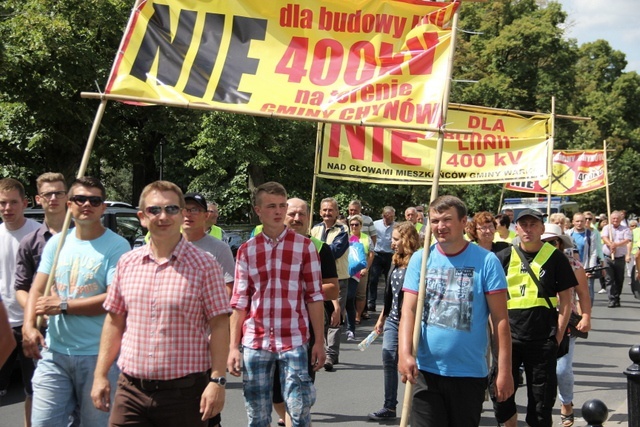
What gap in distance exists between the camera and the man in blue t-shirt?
477 cm

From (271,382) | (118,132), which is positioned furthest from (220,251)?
(118,132)

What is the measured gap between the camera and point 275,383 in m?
5.68

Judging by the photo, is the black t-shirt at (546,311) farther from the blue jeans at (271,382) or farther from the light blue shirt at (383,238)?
the light blue shirt at (383,238)

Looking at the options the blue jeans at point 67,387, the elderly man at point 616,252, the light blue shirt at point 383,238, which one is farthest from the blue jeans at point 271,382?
the elderly man at point 616,252

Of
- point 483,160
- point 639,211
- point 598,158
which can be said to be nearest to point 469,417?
point 483,160

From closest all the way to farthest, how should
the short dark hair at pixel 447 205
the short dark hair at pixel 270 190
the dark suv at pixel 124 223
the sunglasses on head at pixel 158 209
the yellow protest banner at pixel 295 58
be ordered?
the sunglasses on head at pixel 158 209 < the short dark hair at pixel 447 205 < the short dark hair at pixel 270 190 < the yellow protest banner at pixel 295 58 < the dark suv at pixel 124 223

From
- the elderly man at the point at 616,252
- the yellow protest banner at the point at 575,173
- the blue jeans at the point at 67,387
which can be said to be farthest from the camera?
the elderly man at the point at 616,252

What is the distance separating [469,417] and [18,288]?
9.76 feet

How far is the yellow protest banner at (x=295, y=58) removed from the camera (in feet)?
19.7

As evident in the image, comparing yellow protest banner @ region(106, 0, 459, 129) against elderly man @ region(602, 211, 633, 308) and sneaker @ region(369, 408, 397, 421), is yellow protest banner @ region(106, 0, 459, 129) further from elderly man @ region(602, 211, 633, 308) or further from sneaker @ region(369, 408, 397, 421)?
elderly man @ region(602, 211, 633, 308)

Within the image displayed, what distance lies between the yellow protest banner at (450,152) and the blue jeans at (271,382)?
3302mm

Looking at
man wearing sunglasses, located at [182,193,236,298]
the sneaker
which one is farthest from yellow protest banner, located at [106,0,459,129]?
the sneaker

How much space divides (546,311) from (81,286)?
11.3 feet

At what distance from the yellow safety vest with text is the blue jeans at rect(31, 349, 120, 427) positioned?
3.13 m
